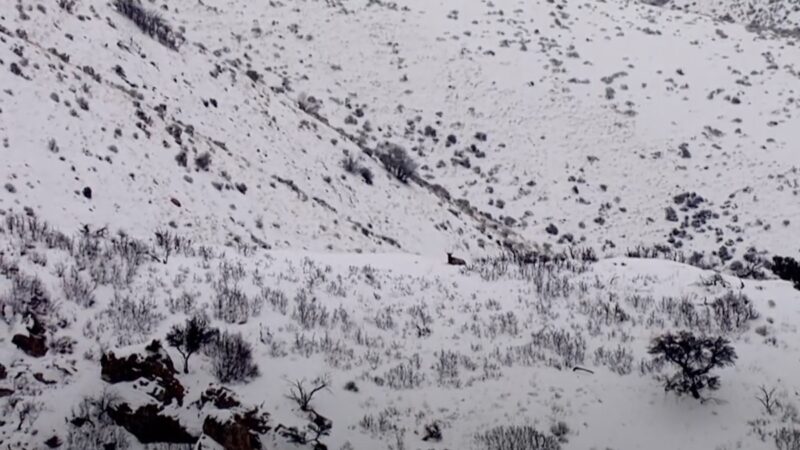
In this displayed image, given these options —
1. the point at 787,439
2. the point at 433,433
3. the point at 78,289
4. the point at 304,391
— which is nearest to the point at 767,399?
the point at 787,439

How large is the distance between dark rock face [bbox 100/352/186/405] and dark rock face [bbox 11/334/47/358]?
2.40 ft

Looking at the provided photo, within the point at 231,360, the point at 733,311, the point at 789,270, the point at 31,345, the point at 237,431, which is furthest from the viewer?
the point at 789,270

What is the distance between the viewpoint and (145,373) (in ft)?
23.4

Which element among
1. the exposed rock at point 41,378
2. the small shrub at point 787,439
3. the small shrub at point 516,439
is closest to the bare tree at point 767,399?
the small shrub at point 787,439

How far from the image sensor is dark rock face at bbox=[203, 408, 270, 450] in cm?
650

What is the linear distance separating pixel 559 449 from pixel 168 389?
4.12m

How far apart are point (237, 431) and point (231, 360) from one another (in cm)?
127

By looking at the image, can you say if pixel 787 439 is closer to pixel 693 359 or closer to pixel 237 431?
pixel 693 359

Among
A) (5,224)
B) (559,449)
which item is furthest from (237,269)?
(559,449)

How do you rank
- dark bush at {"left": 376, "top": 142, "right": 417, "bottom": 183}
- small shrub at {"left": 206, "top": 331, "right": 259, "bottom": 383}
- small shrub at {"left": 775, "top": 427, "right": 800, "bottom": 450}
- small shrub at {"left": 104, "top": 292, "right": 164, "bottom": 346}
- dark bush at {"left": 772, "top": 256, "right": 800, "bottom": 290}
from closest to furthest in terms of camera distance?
small shrub at {"left": 775, "top": 427, "right": 800, "bottom": 450}
small shrub at {"left": 206, "top": 331, "right": 259, "bottom": 383}
small shrub at {"left": 104, "top": 292, "right": 164, "bottom": 346}
dark bush at {"left": 772, "top": 256, "right": 800, "bottom": 290}
dark bush at {"left": 376, "top": 142, "right": 417, "bottom": 183}

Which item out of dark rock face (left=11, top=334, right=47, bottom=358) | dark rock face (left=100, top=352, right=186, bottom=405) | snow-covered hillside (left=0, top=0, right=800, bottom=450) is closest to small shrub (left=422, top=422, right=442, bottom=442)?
snow-covered hillside (left=0, top=0, right=800, bottom=450)

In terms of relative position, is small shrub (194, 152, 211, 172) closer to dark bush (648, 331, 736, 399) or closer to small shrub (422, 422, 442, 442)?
small shrub (422, 422, 442, 442)

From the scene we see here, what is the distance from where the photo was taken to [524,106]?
1336 inches

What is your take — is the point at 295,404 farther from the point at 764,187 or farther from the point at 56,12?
the point at 764,187
